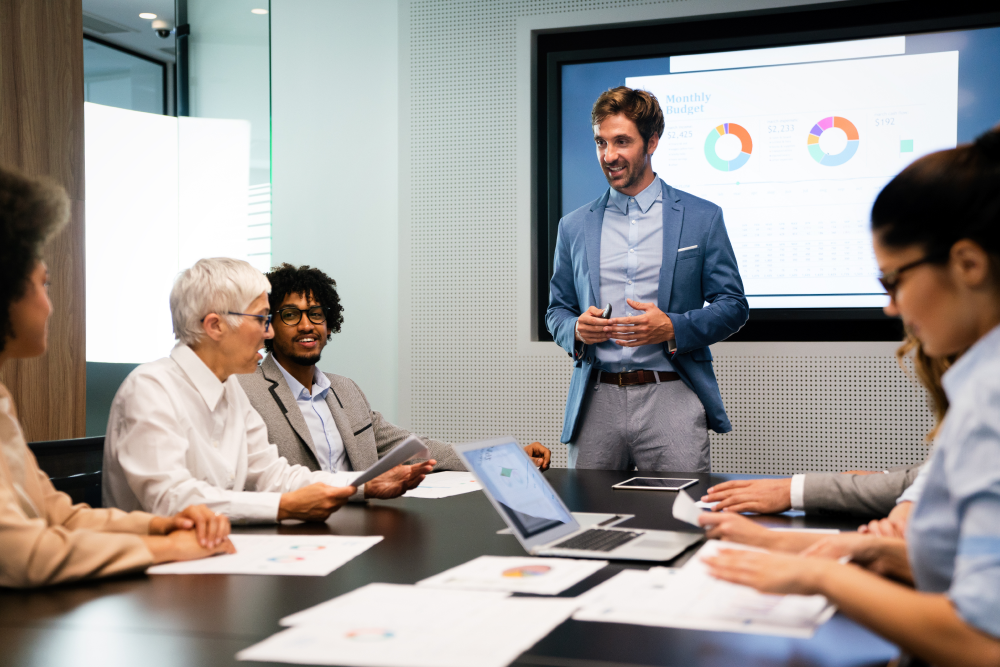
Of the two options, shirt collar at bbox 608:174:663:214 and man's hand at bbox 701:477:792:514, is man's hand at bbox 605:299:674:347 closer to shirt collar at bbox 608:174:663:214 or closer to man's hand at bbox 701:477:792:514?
shirt collar at bbox 608:174:663:214

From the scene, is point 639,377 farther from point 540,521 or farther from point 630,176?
point 540,521

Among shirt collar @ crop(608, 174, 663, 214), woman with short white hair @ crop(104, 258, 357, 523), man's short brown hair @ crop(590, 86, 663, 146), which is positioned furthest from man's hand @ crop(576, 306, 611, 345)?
woman with short white hair @ crop(104, 258, 357, 523)

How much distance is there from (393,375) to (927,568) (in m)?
3.96

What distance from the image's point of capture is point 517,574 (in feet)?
4.36

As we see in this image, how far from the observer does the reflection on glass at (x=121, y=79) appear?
11.5 feet

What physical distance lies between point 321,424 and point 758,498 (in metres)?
1.45

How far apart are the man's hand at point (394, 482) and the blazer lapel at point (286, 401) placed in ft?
1.24

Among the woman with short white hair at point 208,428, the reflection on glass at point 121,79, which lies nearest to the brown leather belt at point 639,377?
the woman with short white hair at point 208,428

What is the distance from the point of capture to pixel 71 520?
1.56 m

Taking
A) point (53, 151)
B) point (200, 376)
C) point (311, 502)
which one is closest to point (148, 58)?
point (53, 151)

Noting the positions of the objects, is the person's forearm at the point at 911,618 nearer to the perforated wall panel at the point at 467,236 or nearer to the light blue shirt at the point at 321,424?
the light blue shirt at the point at 321,424

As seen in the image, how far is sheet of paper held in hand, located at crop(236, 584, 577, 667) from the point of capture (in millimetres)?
951

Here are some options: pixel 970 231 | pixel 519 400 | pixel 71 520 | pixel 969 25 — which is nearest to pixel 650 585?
pixel 970 231

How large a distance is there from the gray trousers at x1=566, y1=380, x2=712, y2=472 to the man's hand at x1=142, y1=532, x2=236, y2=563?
168 cm
